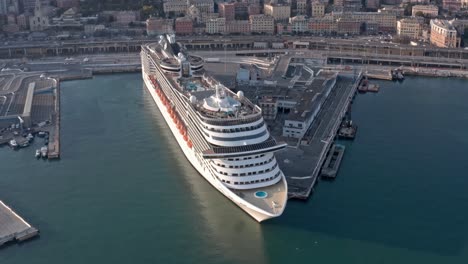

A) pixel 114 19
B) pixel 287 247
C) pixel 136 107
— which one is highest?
pixel 114 19

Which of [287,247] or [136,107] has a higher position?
[136,107]

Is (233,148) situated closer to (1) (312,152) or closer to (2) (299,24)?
(1) (312,152)

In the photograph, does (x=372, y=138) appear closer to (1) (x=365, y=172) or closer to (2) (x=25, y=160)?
(1) (x=365, y=172)

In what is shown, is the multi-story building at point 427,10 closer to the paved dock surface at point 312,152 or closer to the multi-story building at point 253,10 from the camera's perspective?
the multi-story building at point 253,10

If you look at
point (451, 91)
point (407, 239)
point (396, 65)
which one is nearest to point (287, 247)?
point (407, 239)

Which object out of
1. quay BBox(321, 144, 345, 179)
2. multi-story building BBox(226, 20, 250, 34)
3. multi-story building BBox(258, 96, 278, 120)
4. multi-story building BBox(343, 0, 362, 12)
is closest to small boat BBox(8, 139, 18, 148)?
multi-story building BBox(258, 96, 278, 120)

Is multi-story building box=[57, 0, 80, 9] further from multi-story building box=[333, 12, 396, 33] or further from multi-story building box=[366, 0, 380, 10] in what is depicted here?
multi-story building box=[366, 0, 380, 10]
